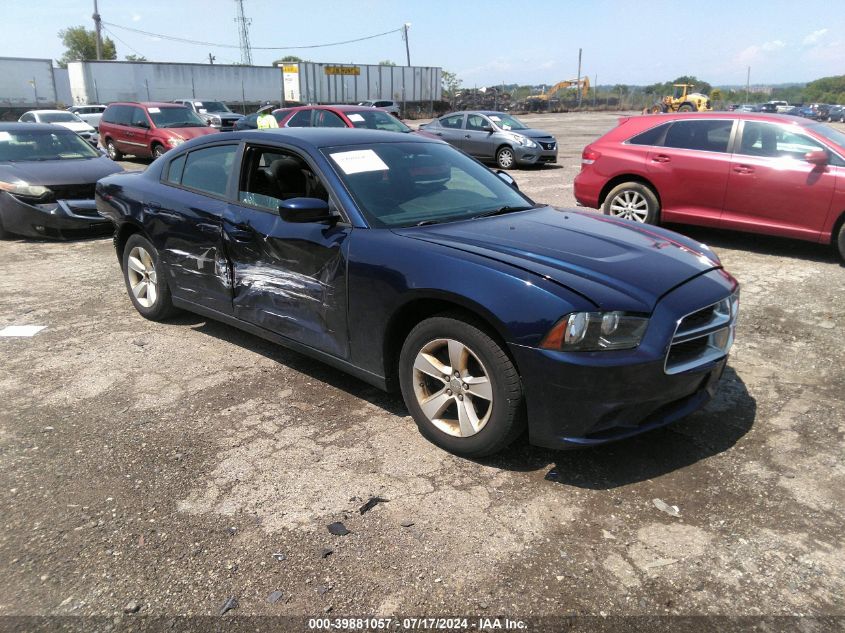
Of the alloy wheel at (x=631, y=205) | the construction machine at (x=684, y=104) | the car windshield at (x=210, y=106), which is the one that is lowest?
the alloy wheel at (x=631, y=205)

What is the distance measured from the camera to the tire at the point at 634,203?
27.3 feet

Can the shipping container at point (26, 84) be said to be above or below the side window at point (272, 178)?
above

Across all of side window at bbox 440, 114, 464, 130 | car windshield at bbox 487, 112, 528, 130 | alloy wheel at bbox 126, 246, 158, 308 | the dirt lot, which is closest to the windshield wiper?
the dirt lot

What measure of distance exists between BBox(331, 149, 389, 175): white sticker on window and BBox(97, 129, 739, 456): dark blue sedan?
11 millimetres

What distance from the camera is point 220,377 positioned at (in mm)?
4492

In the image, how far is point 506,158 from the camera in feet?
54.4

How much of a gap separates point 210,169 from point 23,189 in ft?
17.3

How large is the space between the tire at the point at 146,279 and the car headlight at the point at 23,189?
3963 millimetres

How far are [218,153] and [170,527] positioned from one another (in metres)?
2.82

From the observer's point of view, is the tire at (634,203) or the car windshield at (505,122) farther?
the car windshield at (505,122)

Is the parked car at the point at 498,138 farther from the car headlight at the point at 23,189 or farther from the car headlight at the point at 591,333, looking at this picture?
the car headlight at the point at 591,333

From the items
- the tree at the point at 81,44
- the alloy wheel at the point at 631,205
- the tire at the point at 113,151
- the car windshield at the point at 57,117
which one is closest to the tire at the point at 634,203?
the alloy wheel at the point at 631,205

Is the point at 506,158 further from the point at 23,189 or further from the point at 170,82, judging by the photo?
the point at 170,82

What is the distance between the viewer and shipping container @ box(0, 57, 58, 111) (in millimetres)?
39906
